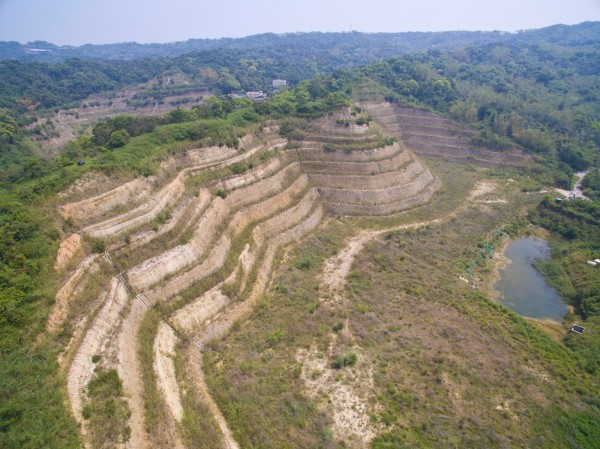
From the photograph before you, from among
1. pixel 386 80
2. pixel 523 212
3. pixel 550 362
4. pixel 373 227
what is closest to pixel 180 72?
pixel 386 80

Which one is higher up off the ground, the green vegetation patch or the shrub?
the green vegetation patch

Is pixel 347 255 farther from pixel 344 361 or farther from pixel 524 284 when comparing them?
pixel 524 284

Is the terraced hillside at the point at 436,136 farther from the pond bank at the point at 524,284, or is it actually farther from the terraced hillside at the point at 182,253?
the pond bank at the point at 524,284

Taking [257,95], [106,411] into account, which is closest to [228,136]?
[106,411]

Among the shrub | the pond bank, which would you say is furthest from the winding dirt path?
the pond bank

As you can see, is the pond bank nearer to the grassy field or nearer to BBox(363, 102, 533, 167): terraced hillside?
the grassy field

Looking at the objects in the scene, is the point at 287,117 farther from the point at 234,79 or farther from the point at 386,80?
the point at 234,79

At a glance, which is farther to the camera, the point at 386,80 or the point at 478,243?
the point at 386,80
